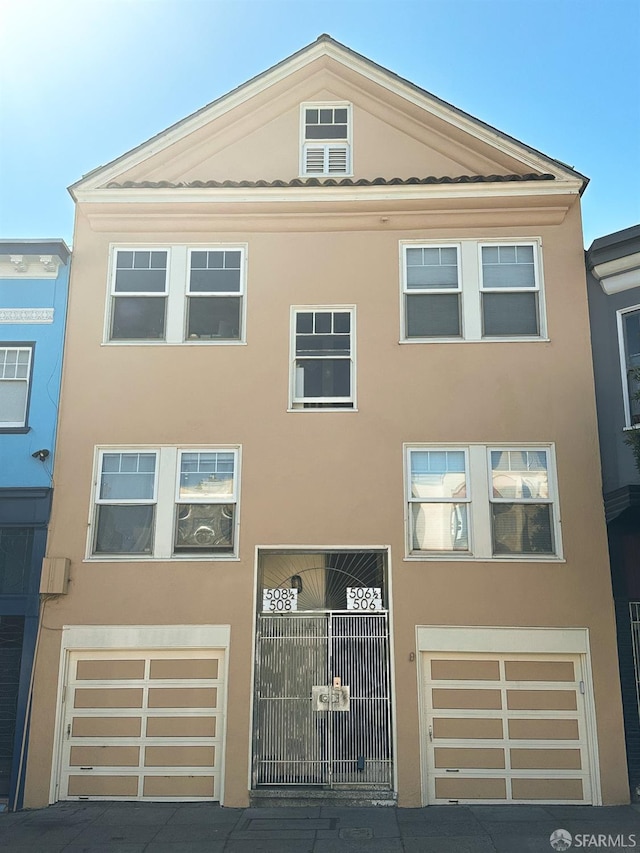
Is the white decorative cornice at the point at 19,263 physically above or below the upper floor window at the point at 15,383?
above

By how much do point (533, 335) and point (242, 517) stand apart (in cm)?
523

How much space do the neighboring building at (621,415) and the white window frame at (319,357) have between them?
3.65 metres

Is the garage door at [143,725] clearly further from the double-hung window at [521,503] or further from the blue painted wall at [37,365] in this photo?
the double-hung window at [521,503]

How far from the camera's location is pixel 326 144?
13.2 m

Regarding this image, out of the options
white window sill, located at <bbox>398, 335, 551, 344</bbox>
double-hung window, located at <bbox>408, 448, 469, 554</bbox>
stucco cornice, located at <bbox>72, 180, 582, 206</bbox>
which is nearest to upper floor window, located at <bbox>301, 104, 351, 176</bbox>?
stucco cornice, located at <bbox>72, 180, 582, 206</bbox>

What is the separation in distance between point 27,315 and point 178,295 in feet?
7.92

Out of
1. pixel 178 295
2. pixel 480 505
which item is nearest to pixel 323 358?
pixel 178 295

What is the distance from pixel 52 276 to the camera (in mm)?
12438

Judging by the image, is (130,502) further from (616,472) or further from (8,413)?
(616,472)

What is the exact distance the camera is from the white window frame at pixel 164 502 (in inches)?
444

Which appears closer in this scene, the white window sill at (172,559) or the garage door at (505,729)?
the garage door at (505,729)

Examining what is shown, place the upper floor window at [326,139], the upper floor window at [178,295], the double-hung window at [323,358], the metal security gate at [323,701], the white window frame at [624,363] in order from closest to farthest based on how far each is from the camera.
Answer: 1. the metal security gate at [323,701]
2. the white window frame at [624,363]
3. the double-hung window at [323,358]
4. the upper floor window at [178,295]
5. the upper floor window at [326,139]

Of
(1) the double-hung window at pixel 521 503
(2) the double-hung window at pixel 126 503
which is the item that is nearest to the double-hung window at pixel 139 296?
(2) the double-hung window at pixel 126 503

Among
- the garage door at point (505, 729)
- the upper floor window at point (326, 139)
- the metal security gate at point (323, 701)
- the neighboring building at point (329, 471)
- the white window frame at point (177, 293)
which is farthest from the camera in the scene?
the upper floor window at point (326, 139)
